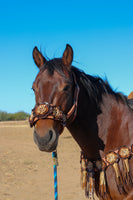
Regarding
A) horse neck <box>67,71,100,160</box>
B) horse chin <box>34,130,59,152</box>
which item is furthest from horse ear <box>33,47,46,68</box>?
horse chin <box>34,130,59,152</box>

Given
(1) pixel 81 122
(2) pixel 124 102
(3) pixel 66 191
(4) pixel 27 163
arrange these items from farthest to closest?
(4) pixel 27 163
(3) pixel 66 191
(2) pixel 124 102
(1) pixel 81 122

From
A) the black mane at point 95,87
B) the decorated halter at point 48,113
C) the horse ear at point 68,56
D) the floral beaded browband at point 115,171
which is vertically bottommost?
the floral beaded browband at point 115,171

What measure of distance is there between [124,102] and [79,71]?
649 millimetres

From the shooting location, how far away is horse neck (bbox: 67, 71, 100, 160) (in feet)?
8.78

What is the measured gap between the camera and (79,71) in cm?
281

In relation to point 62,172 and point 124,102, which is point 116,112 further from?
Result: point 62,172

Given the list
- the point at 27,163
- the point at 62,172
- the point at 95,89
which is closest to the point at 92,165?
the point at 95,89

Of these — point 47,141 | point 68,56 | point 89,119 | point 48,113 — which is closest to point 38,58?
point 68,56

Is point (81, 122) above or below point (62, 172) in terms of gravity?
above

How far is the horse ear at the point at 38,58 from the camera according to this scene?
9.02 ft

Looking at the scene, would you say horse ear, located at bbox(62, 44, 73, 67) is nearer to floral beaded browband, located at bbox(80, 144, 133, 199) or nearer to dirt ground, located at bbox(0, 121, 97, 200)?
floral beaded browband, located at bbox(80, 144, 133, 199)

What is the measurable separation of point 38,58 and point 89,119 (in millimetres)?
871

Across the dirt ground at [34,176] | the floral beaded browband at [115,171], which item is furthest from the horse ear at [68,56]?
the dirt ground at [34,176]

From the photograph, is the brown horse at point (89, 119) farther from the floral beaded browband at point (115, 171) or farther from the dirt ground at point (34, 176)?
the dirt ground at point (34, 176)
